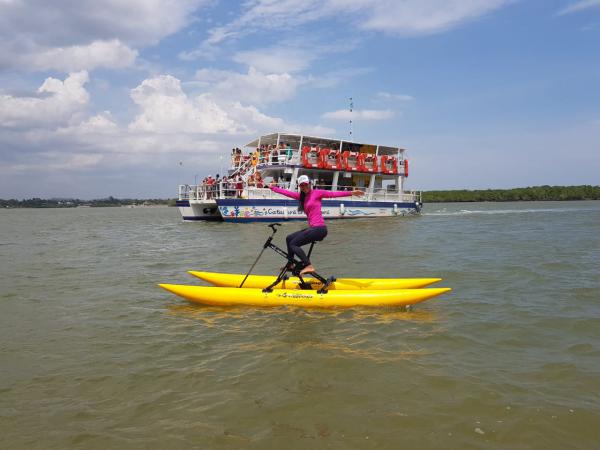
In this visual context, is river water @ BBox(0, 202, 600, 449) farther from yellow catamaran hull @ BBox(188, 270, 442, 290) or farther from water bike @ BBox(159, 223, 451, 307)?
yellow catamaran hull @ BBox(188, 270, 442, 290)

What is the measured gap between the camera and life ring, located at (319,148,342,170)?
33.8m

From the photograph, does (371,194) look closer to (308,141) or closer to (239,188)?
(308,141)

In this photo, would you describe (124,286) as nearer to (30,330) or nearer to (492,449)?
(30,330)

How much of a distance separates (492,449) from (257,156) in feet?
103

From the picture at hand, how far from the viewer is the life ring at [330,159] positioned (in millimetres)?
33781

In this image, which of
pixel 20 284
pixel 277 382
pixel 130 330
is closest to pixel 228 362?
pixel 277 382

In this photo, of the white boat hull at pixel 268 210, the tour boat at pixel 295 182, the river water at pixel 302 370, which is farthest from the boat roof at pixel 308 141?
the river water at pixel 302 370

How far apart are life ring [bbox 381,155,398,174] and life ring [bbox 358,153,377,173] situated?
1.20 metres

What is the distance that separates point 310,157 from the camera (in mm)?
33406

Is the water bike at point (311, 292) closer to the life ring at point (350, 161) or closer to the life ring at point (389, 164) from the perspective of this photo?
the life ring at point (350, 161)

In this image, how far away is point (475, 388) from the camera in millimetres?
4938

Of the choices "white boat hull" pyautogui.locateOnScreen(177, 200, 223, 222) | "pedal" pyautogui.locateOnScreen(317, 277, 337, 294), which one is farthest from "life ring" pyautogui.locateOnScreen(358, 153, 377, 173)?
"pedal" pyautogui.locateOnScreen(317, 277, 337, 294)

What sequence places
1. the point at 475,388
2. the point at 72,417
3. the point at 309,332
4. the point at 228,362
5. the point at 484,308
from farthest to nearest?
the point at 484,308 < the point at 309,332 < the point at 228,362 < the point at 475,388 < the point at 72,417

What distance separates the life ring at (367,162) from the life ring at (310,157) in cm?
451
